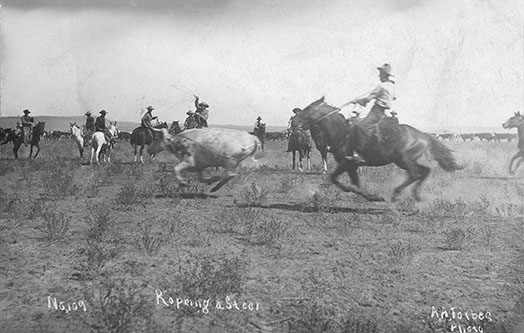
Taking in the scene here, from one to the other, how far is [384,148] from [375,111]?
2.10 ft

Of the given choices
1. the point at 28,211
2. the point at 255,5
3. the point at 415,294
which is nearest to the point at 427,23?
the point at 255,5

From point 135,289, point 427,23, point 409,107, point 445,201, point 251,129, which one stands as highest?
point 427,23

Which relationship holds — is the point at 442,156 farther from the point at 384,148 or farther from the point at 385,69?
the point at 385,69

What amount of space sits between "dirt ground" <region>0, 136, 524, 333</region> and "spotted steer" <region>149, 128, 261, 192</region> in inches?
11.0

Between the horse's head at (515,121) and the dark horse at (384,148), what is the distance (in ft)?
6.79

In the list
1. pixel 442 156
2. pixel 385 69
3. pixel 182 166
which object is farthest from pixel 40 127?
pixel 442 156

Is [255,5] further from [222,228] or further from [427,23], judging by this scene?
[222,228]

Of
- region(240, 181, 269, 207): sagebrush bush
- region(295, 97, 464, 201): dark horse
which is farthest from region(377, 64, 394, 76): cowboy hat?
region(240, 181, 269, 207): sagebrush bush

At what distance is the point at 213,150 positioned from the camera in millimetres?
7148

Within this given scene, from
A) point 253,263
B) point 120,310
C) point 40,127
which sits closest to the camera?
point 120,310

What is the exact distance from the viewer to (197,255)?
489 cm

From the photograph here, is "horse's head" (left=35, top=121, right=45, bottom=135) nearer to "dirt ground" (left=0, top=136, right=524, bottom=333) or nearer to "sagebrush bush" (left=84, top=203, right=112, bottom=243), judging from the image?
"dirt ground" (left=0, top=136, right=524, bottom=333)

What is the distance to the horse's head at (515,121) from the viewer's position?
7.83m

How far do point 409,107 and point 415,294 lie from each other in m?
3.46
